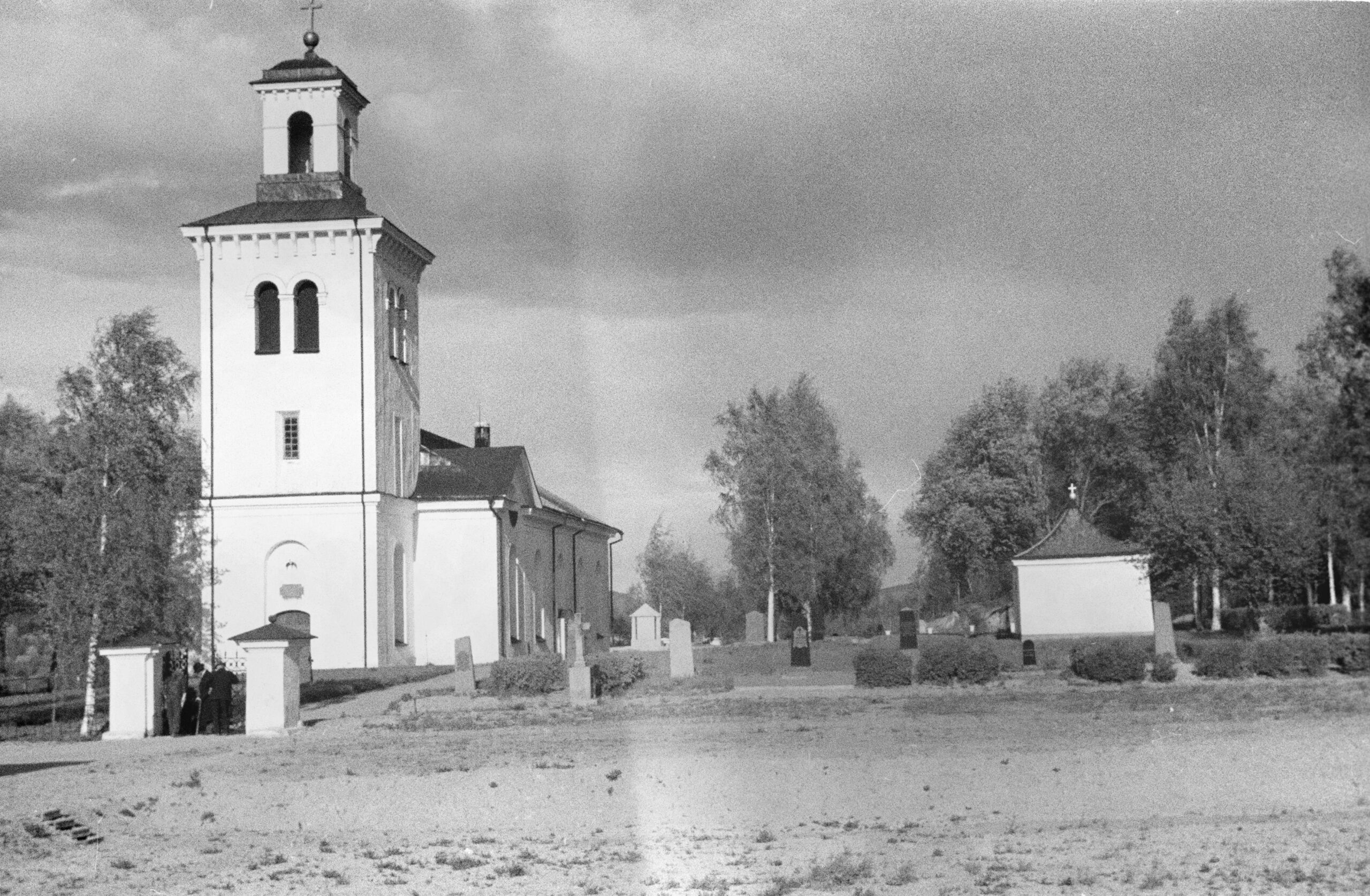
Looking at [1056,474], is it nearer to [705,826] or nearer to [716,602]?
[716,602]

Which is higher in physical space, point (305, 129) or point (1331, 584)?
point (305, 129)

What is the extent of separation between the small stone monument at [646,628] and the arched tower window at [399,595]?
374 inches

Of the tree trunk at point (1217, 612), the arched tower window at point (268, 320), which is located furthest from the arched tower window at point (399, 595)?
the tree trunk at point (1217, 612)

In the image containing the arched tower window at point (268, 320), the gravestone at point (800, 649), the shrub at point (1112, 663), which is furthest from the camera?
the arched tower window at point (268, 320)

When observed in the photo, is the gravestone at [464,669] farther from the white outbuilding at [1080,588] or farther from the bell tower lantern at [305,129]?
the white outbuilding at [1080,588]

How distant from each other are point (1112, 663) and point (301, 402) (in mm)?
22290

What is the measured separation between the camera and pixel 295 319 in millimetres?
39000

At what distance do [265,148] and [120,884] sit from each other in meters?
31.8

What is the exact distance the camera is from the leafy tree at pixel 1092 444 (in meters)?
53.5

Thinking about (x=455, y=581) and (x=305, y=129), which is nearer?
(x=305, y=129)

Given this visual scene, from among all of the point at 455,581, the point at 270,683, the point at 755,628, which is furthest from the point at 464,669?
the point at 755,628

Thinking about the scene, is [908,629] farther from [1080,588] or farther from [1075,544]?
[1075,544]

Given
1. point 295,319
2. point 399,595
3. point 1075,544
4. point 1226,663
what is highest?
point 295,319

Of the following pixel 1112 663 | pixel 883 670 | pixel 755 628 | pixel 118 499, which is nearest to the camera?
pixel 118 499
